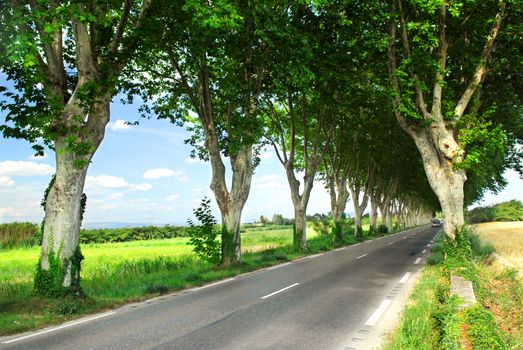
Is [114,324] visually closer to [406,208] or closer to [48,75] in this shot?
[48,75]

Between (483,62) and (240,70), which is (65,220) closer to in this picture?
(240,70)

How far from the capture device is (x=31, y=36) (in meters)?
8.05

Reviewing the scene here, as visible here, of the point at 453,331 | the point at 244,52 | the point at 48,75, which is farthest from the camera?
the point at 244,52

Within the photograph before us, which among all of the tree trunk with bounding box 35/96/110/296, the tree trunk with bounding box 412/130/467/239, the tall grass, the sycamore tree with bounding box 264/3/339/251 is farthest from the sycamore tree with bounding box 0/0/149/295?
the tall grass

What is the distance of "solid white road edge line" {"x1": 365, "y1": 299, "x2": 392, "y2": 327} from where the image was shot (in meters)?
7.57

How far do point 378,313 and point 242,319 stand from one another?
281cm

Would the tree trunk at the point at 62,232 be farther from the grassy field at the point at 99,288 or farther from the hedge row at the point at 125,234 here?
the hedge row at the point at 125,234

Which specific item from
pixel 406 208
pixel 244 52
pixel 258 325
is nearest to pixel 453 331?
pixel 258 325

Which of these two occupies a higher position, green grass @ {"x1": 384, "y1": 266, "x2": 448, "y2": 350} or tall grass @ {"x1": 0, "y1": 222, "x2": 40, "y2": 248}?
tall grass @ {"x1": 0, "y1": 222, "x2": 40, "y2": 248}

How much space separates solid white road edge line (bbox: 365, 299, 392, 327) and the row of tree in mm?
7028

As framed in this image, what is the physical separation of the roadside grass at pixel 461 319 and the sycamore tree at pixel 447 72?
425 cm

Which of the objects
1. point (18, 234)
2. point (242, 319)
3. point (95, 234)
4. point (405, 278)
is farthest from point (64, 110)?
point (95, 234)

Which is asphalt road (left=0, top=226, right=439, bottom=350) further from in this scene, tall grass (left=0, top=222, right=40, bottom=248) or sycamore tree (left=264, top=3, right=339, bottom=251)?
tall grass (left=0, top=222, right=40, bottom=248)

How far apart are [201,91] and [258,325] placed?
11968mm
